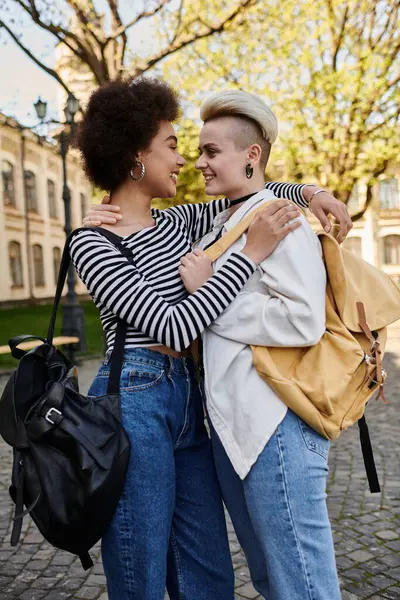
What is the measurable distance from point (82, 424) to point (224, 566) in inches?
31.0

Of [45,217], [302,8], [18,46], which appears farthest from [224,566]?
[45,217]

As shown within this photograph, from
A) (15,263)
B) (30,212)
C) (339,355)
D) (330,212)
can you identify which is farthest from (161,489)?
(30,212)

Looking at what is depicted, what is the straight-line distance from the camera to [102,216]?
213 centimetres

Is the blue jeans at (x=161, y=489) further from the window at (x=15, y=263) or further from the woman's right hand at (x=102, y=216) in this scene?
the window at (x=15, y=263)

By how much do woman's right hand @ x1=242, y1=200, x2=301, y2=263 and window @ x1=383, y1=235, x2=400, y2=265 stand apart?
4553 cm

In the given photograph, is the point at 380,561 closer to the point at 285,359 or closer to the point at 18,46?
the point at 285,359

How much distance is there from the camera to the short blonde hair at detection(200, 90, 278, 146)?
2.08 m

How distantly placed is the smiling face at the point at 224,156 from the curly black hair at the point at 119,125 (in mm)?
179

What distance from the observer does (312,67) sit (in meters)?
17.3

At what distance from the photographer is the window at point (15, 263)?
105 feet

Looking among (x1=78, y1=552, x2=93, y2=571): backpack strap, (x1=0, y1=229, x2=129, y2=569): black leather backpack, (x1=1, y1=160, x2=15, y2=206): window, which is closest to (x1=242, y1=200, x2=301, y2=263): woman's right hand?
(x1=0, y1=229, x2=129, y2=569): black leather backpack

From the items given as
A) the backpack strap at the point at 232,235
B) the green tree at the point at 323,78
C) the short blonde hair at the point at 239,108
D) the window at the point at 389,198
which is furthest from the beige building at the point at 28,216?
the backpack strap at the point at 232,235

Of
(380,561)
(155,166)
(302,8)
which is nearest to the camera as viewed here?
(155,166)

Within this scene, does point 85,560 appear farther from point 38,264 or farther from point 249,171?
point 38,264
